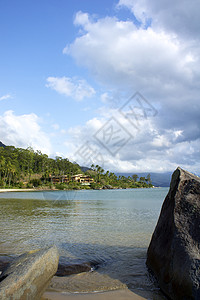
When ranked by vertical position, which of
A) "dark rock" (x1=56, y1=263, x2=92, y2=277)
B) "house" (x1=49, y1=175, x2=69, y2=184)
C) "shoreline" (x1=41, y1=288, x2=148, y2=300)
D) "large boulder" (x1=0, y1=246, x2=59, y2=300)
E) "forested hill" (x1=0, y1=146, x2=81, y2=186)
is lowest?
"dark rock" (x1=56, y1=263, x2=92, y2=277)

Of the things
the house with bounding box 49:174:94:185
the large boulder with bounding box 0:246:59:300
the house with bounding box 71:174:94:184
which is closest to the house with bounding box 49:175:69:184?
the house with bounding box 49:174:94:185

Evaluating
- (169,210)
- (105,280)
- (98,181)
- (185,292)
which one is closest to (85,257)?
(105,280)

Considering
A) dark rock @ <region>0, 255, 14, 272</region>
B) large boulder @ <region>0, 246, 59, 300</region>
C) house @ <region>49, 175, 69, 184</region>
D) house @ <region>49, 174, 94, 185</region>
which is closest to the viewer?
large boulder @ <region>0, 246, 59, 300</region>

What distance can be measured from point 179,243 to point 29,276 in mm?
3426

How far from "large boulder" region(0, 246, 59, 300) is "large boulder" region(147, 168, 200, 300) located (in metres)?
2.80

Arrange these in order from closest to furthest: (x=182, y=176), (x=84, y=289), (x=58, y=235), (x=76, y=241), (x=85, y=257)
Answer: (x=84, y=289) < (x=182, y=176) < (x=85, y=257) < (x=76, y=241) < (x=58, y=235)

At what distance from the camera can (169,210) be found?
261 inches

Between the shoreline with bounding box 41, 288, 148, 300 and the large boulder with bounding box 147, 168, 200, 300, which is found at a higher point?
the large boulder with bounding box 147, 168, 200, 300

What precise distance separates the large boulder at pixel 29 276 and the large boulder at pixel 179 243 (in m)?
2.80

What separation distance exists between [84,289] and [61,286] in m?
0.61

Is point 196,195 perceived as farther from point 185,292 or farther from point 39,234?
point 39,234

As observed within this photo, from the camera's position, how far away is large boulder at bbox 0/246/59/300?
4.53 meters

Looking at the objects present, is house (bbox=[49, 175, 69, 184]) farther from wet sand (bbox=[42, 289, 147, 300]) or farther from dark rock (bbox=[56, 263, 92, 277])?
wet sand (bbox=[42, 289, 147, 300])

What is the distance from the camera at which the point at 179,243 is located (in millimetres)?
5508
